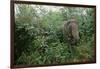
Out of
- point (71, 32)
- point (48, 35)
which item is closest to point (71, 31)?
point (71, 32)

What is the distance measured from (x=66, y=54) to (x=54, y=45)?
8.0 inches

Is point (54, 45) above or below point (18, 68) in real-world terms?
above

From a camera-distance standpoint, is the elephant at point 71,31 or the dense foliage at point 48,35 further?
the elephant at point 71,31

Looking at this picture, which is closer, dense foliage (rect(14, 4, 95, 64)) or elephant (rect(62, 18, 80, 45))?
dense foliage (rect(14, 4, 95, 64))

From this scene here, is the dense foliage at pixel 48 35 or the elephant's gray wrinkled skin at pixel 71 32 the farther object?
the elephant's gray wrinkled skin at pixel 71 32

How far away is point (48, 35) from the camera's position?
2289 mm

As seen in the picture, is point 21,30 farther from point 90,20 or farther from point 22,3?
point 90,20

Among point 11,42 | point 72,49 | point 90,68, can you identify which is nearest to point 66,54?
point 72,49

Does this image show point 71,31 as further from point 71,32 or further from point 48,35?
point 48,35

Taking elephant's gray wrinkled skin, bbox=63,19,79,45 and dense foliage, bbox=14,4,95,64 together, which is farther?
elephant's gray wrinkled skin, bbox=63,19,79,45

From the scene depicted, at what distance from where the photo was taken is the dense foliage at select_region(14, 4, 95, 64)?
2.18 m

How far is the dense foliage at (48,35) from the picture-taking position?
218 centimetres

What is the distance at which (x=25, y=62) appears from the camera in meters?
2.20
